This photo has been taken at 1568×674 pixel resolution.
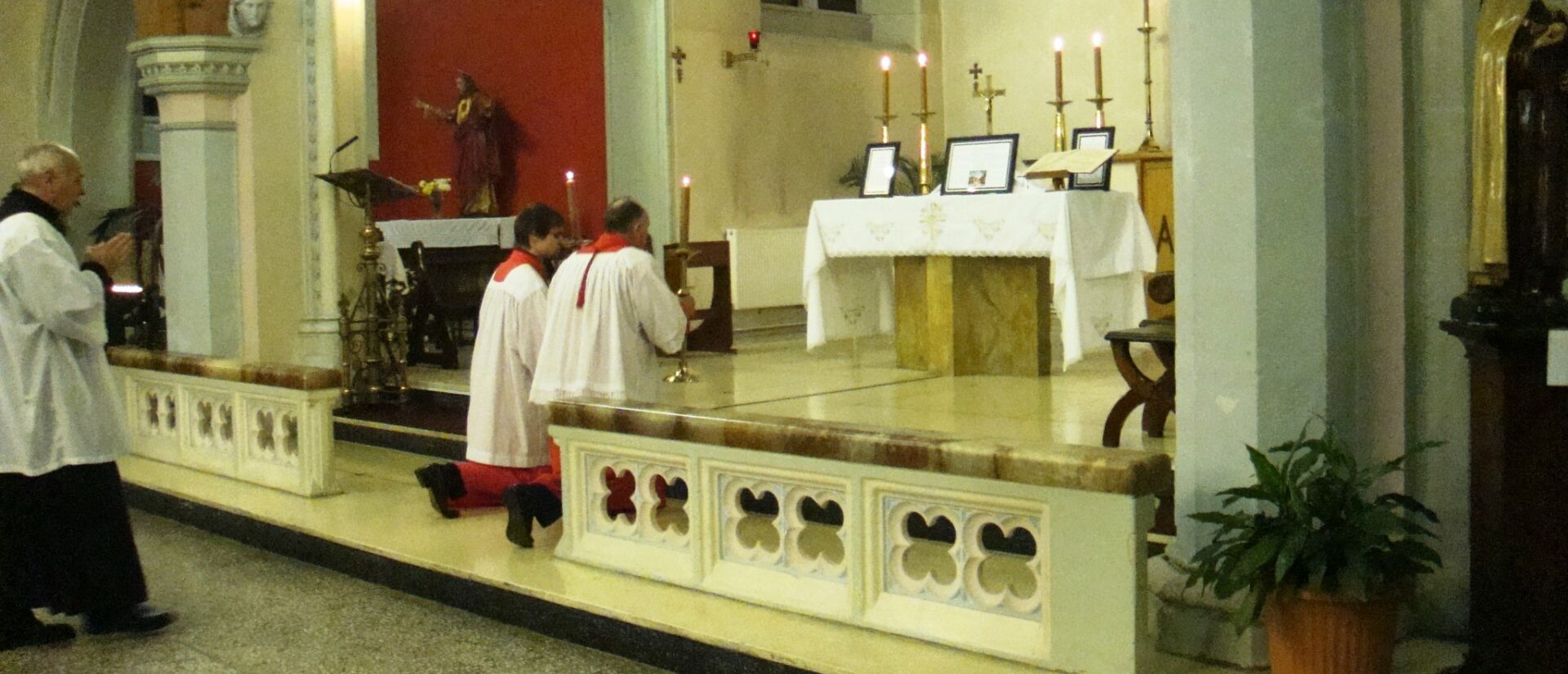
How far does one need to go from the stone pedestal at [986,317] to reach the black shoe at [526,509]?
11.1ft

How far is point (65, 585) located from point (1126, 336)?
369 centimetres

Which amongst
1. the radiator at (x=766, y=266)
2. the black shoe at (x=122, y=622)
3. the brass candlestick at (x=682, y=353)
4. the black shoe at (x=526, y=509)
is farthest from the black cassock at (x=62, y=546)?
the radiator at (x=766, y=266)

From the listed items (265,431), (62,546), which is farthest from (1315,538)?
(265,431)

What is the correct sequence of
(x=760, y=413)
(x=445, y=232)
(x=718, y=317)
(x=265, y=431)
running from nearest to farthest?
1. (x=760, y=413)
2. (x=265, y=431)
3. (x=718, y=317)
4. (x=445, y=232)

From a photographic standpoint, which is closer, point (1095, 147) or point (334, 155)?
point (1095, 147)

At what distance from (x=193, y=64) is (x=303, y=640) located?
478 cm

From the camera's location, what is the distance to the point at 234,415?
6.79 metres

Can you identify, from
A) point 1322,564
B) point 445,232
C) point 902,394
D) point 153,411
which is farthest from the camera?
point 445,232

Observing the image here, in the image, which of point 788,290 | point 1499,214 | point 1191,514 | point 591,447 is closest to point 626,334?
point 591,447

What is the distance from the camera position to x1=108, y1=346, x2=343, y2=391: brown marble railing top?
20.6 ft

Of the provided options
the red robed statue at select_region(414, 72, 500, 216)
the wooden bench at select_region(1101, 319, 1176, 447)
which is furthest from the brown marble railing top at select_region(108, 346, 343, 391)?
the red robed statue at select_region(414, 72, 500, 216)

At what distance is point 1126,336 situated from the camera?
5.46m

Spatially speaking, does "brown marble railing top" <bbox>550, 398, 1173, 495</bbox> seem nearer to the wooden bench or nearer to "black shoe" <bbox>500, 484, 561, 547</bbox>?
"black shoe" <bbox>500, 484, 561, 547</bbox>

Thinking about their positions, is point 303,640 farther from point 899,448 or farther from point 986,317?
point 986,317
